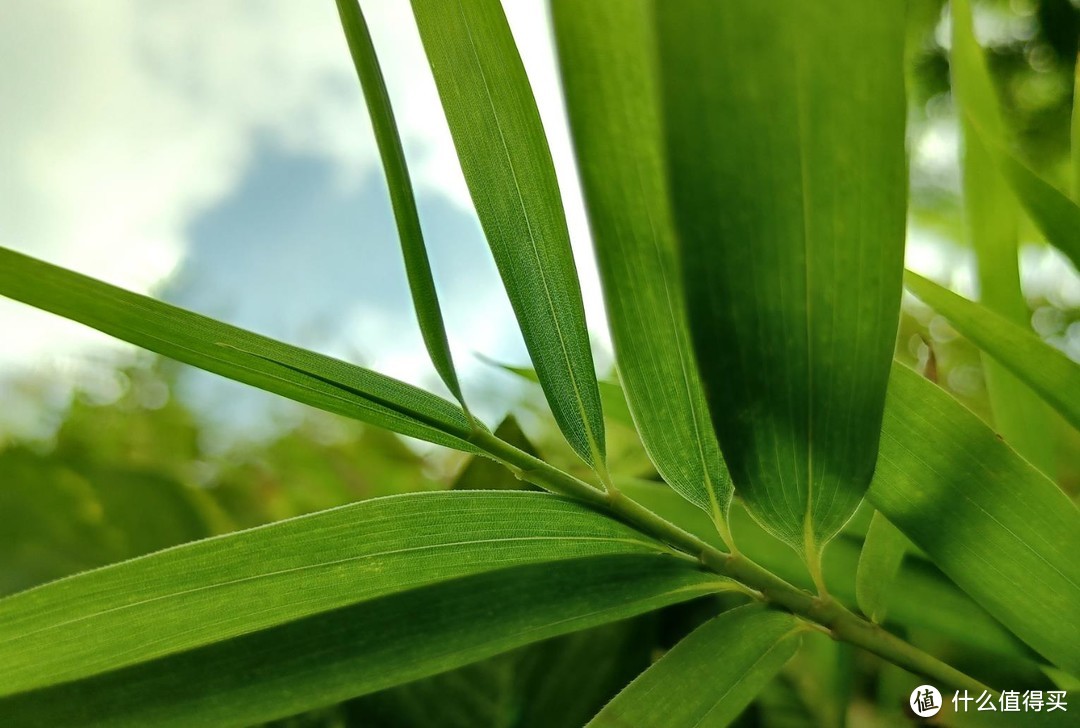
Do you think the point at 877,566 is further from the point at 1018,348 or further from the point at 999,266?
the point at 999,266

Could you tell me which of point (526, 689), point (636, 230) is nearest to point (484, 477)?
point (526, 689)

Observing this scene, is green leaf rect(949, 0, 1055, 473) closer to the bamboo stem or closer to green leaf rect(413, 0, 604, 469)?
the bamboo stem

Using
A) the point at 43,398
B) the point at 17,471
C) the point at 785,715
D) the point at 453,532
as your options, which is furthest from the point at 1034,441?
Result: the point at 43,398

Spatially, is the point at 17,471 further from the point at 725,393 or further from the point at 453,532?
the point at 725,393

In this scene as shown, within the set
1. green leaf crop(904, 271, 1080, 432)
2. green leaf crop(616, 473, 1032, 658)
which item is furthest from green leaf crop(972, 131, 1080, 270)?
green leaf crop(616, 473, 1032, 658)

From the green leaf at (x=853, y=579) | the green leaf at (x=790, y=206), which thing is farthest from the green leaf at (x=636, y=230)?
the green leaf at (x=853, y=579)

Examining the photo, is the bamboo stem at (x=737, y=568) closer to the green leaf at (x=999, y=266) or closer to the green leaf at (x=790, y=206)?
the green leaf at (x=790, y=206)
